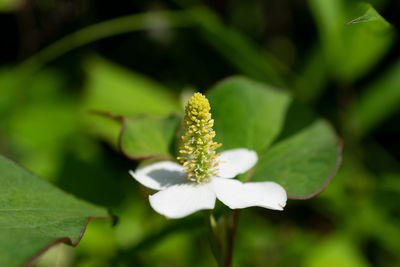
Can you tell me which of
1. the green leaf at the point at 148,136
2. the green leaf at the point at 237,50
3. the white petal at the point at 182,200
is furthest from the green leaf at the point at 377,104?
the white petal at the point at 182,200

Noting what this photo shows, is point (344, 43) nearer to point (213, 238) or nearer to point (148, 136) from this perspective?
point (148, 136)

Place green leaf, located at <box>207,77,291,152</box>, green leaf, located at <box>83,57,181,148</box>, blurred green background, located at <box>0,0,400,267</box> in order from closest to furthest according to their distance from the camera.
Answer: green leaf, located at <box>207,77,291,152</box>, blurred green background, located at <box>0,0,400,267</box>, green leaf, located at <box>83,57,181,148</box>

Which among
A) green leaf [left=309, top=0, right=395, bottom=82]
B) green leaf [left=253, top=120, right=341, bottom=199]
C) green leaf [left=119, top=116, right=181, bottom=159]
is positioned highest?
green leaf [left=309, top=0, right=395, bottom=82]

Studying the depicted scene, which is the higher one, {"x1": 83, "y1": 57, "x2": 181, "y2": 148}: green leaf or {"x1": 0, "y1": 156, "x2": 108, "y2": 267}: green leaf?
{"x1": 0, "y1": 156, "x2": 108, "y2": 267}: green leaf

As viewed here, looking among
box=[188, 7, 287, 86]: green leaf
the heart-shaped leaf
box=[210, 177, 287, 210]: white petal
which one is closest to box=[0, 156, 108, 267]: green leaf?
box=[210, 177, 287, 210]: white petal

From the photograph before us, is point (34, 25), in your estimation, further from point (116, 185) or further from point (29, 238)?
point (29, 238)

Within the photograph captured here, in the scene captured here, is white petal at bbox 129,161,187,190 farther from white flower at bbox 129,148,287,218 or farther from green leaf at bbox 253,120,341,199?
green leaf at bbox 253,120,341,199

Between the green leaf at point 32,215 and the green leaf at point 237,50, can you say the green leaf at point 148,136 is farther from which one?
the green leaf at point 237,50
